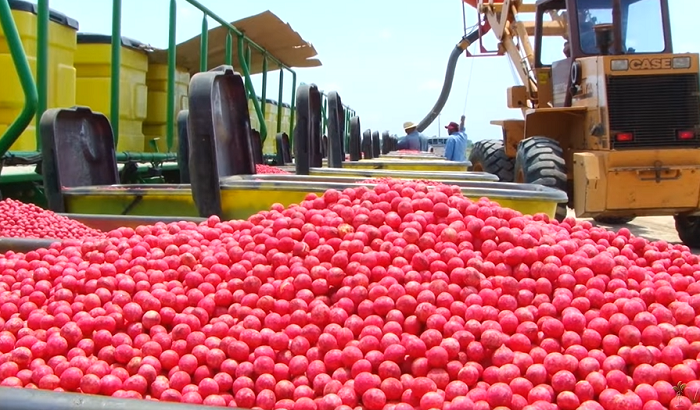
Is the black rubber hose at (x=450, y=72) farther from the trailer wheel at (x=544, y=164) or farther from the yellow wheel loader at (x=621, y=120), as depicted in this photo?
the trailer wheel at (x=544, y=164)

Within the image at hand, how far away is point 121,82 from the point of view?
5.94 metres

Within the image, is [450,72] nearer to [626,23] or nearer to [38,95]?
[626,23]

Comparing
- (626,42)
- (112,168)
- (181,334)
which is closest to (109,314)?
(181,334)

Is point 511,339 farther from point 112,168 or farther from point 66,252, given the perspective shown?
point 112,168

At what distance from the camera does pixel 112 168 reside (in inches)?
151

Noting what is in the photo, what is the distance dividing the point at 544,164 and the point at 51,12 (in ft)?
14.3

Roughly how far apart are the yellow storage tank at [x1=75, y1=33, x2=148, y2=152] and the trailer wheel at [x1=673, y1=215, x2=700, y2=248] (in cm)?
601

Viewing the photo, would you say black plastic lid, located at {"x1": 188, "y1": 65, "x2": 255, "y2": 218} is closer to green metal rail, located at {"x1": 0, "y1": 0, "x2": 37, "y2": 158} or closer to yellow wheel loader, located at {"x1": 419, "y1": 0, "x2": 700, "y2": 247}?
green metal rail, located at {"x1": 0, "y1": 0, "x2": 37, "y2": 158}

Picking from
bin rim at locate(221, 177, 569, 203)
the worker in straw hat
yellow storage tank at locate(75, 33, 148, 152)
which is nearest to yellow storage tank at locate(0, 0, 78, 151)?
yellow storage tank at locate(75, 33, 148, 152)

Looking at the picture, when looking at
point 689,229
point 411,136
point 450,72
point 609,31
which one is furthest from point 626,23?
point 411,136

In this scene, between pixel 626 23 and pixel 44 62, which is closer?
pixel 44 62

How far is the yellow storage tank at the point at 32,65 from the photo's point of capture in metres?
4.25

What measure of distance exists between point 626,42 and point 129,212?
5.48 metres

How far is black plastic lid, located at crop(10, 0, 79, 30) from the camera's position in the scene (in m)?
4.31
